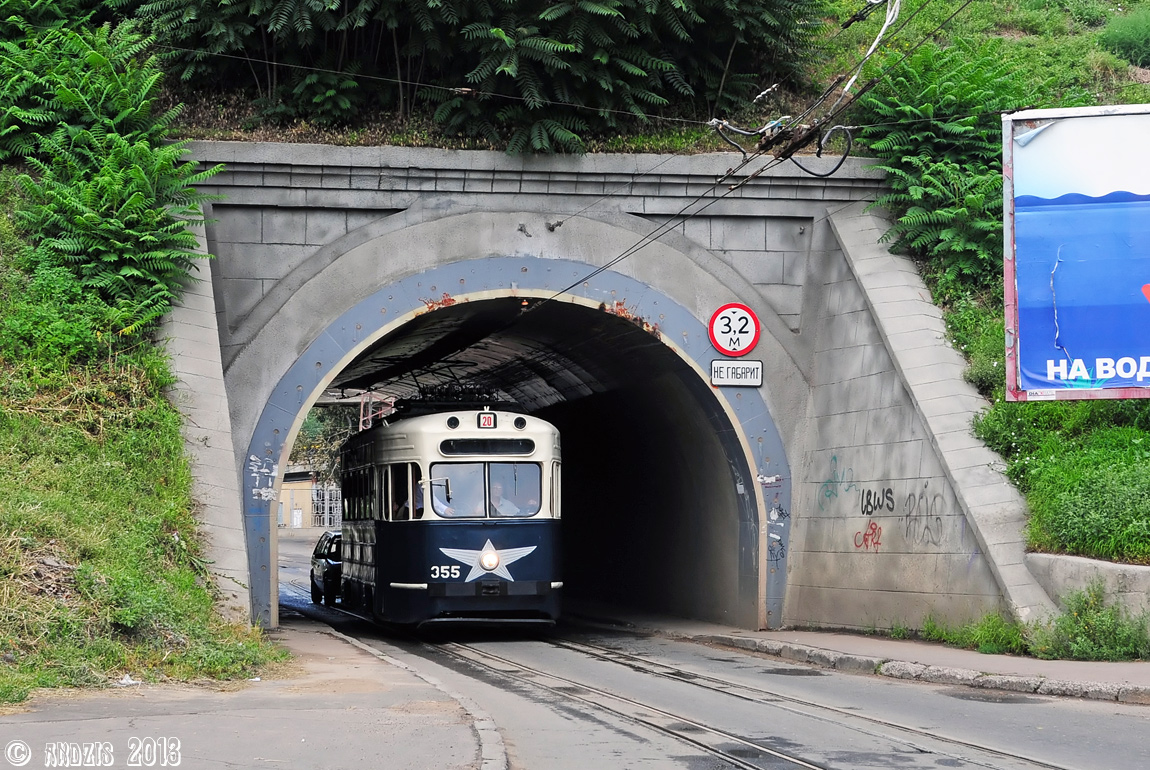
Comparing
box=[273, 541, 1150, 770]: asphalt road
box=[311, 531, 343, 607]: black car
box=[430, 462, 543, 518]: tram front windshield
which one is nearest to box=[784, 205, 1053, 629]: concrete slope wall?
box=[273, 541, 1150, 770]: asphalt road

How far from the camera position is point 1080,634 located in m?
12.4

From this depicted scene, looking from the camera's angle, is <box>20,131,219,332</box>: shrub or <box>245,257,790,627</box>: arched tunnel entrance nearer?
<box>20,131,219,332</box>: shrub

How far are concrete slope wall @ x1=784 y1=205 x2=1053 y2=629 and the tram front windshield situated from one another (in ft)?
13.3

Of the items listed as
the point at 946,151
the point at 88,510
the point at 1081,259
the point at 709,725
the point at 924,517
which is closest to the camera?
the point at 709,725

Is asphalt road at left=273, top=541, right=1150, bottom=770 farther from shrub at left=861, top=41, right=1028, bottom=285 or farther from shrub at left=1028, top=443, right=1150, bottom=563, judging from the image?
shrub at left=861, top=41, right=1028, bottom=285

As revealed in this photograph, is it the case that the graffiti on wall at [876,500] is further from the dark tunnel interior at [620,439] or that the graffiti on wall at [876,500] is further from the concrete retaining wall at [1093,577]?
the concrete retaining wall at [1093,577]

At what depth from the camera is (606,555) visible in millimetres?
25375

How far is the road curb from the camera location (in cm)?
1062

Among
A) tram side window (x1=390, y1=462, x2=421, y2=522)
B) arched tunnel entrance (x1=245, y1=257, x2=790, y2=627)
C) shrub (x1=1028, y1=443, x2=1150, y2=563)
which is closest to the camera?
shrub (x1=1028, y1=443, x2=1150, y2=563)

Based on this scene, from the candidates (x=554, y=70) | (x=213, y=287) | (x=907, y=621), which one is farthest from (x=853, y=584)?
(x=213, y=287)

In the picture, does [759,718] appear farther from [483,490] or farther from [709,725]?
[483,490]

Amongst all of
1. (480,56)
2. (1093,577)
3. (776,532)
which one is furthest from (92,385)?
(1093,577)

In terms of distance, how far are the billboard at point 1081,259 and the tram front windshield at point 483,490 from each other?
6.94 m

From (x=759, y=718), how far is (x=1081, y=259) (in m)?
7.34
